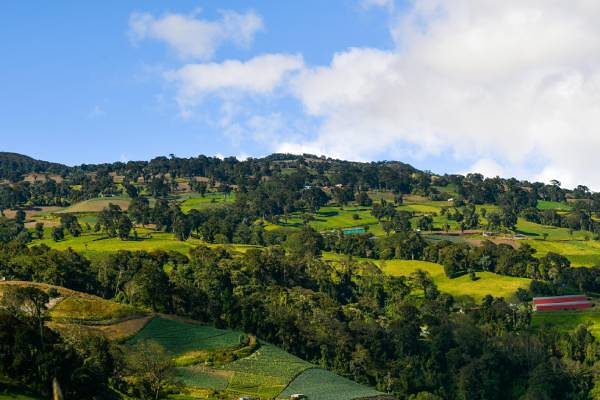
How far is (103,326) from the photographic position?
3487 inches

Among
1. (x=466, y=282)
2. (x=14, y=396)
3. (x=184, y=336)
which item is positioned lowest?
(x=184, y=336)

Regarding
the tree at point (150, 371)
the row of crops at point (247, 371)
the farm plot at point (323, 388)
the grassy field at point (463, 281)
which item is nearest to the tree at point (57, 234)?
the grassy field at point (463, 281)

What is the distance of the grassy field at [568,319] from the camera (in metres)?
Result: 129

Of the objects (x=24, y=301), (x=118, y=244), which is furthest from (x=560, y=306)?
(x=24, y=301)

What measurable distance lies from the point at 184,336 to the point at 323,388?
834 inches

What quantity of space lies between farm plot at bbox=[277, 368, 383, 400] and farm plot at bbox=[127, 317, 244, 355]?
11696 mm

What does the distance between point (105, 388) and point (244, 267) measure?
232ft

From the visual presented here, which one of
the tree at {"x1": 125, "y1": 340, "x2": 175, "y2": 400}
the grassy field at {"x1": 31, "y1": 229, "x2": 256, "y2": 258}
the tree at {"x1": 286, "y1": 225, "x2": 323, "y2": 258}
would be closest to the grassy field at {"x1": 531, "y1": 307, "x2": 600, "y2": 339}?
the tree at {"x1": 286, "y1": 225, "x2": 323, "y2": 258}

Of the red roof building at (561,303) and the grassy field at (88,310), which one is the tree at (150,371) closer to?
the grassy field at (88,310)

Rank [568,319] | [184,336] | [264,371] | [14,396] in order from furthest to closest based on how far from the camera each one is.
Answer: [568,319], [184,336], [264,371], [14,396]

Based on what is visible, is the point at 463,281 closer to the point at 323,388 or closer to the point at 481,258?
the point at 481,258

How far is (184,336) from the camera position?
91.3 metres

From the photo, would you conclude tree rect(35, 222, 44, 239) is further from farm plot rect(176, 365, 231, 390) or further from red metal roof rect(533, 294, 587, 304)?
red metal roof rect(533, 294, 587, 304)

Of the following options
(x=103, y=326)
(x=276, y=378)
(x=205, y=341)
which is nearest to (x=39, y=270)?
(x=103, y=326)
